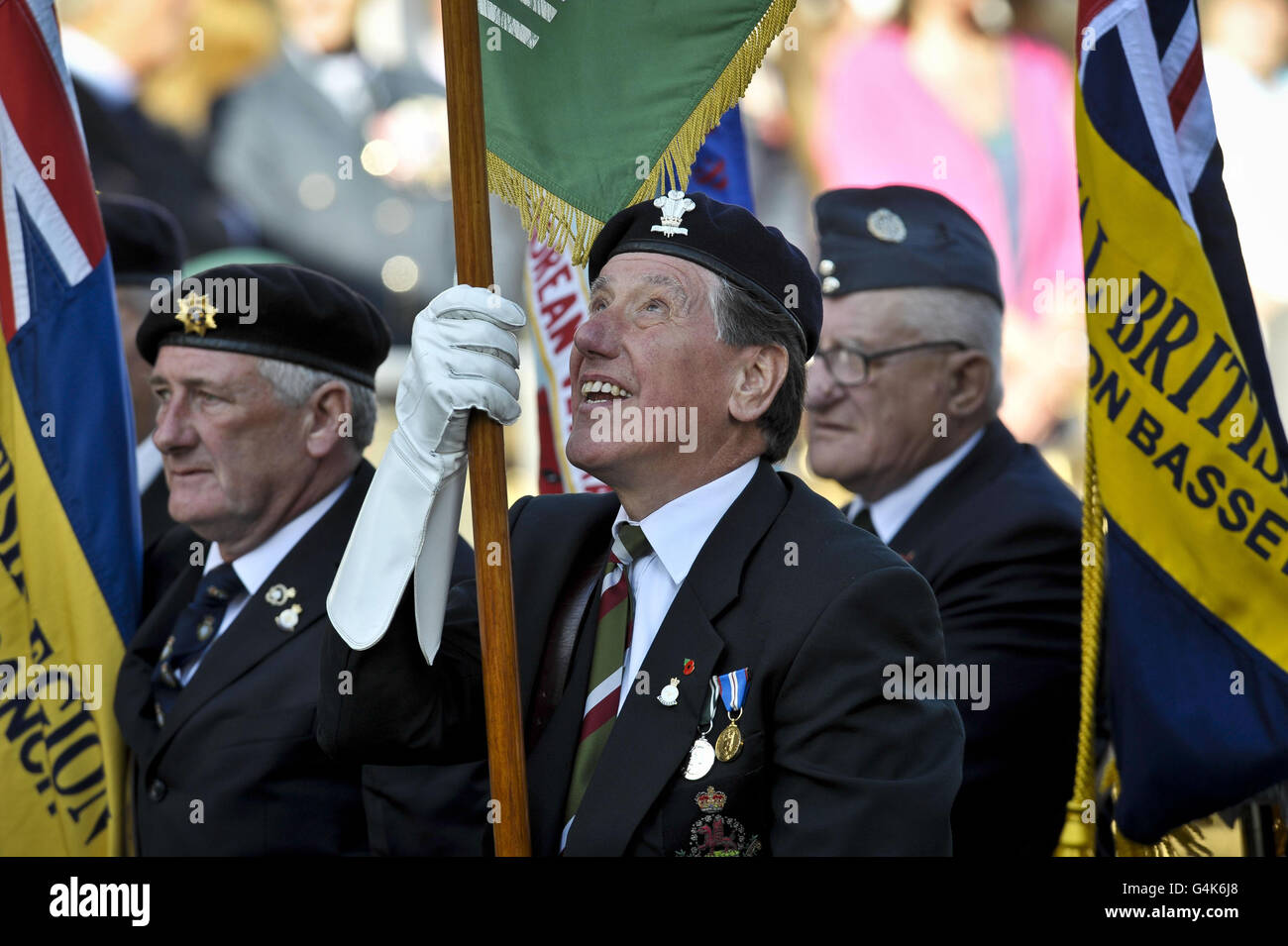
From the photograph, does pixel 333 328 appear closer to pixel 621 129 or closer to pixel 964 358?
pixel 621 129

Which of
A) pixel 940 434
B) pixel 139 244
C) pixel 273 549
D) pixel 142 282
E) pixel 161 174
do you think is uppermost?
pixel 161 174

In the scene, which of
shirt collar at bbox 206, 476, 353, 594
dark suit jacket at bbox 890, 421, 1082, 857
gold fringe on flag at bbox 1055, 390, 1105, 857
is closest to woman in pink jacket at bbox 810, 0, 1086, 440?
dark suit jacket at bbox 890, 421, 1082, 857

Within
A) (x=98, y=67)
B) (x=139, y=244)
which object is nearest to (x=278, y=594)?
(x=139, y=244)

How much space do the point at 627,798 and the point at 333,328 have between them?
1.75 m

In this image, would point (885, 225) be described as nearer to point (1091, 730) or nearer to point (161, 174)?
point (1091, 730)

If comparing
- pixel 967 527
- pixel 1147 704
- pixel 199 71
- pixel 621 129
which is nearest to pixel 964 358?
pixel 967 527

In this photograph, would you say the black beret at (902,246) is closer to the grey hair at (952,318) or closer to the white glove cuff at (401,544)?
the grey hair at (952,318)

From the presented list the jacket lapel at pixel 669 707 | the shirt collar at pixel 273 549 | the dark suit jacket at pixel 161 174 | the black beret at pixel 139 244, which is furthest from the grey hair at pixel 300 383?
the dark suit jacket at pixel 161 174

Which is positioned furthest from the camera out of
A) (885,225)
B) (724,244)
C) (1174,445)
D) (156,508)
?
(156,508)

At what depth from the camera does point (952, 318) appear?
4.17m

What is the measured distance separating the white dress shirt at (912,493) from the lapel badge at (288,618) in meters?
1.63

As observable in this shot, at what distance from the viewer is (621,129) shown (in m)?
2.81

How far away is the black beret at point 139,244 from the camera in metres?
4.95

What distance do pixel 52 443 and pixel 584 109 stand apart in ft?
5.75
